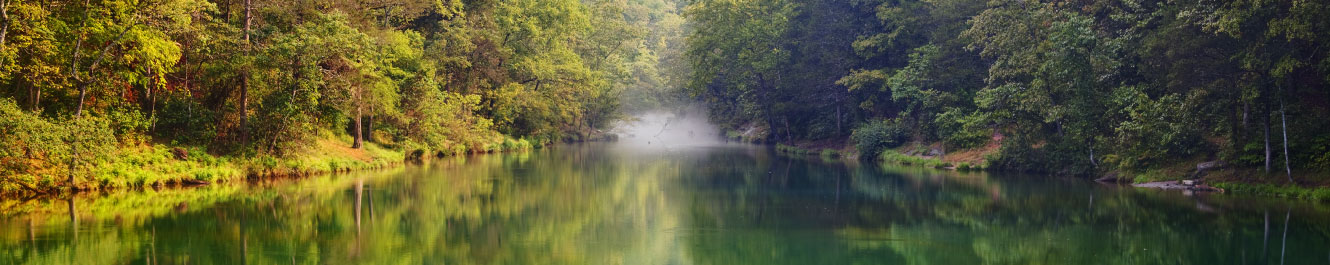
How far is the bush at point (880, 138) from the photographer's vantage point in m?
42.0

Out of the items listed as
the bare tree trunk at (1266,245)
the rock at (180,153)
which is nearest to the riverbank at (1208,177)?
the bare tree trunk at (1266,245)

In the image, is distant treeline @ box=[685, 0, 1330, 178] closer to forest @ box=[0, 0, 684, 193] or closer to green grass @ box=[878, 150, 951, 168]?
green grass @ box=[878, 150, 951, 168]

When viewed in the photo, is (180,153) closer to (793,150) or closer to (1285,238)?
(1285,238)

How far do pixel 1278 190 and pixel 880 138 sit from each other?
21195 mm

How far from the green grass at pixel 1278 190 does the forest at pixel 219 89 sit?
23.9 meters

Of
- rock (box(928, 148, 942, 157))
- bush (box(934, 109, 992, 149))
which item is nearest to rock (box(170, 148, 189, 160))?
bush (box(934, 109, 992, 149))

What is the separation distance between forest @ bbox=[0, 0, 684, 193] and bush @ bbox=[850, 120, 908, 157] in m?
18.5

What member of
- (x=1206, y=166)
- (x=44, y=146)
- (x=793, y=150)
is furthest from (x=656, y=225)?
(x=793, y=150)

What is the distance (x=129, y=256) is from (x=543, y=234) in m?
6.09

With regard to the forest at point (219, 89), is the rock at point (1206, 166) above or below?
below

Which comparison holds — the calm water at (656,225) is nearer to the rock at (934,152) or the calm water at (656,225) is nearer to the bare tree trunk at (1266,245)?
the bare tree trunk at (1266,245)

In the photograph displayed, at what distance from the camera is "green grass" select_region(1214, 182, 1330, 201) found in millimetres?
20297

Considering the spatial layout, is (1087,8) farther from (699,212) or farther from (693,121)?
(693,121)

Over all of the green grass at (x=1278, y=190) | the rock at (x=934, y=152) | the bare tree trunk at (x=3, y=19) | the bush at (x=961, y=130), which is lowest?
the green grass at (x=1278, y=190)
